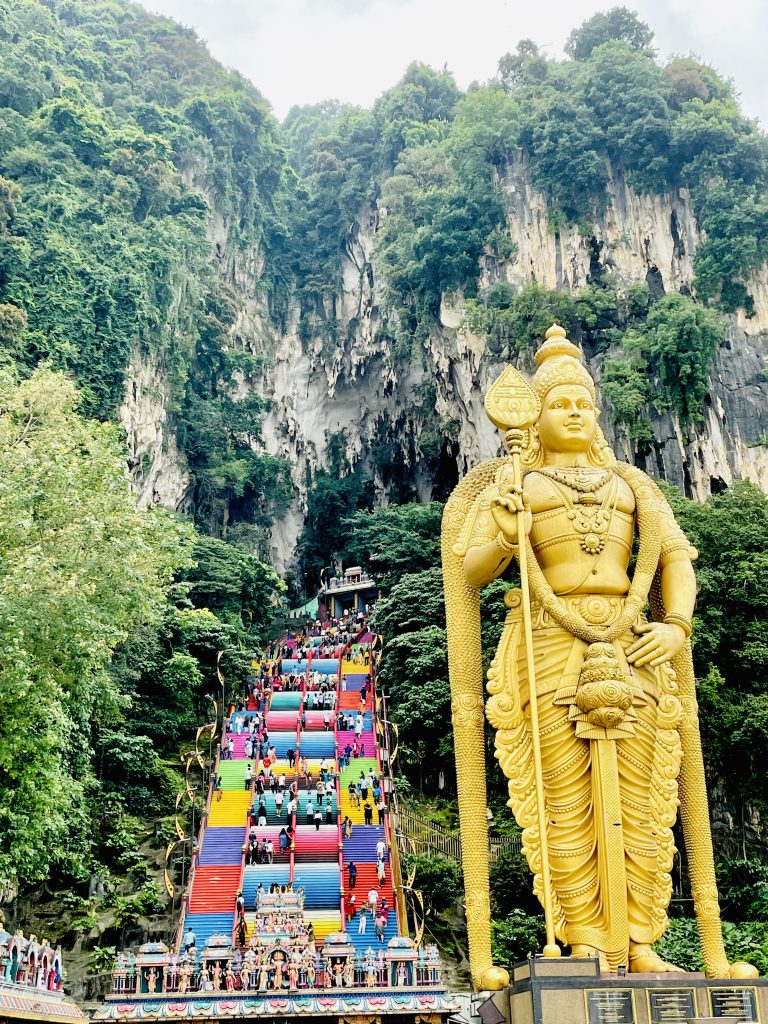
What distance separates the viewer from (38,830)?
9.59 metres

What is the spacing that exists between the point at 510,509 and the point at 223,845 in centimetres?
877

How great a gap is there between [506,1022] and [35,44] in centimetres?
2924

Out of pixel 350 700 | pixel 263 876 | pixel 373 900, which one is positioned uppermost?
pixel 350 700

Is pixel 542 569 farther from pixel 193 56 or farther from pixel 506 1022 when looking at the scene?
pixel 193 56

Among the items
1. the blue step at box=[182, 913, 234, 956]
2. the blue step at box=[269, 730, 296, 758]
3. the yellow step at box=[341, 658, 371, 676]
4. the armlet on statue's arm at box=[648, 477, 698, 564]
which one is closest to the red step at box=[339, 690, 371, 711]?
the yellow step at box=[341, 658, 371, 676]

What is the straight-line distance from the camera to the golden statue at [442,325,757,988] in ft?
18.0

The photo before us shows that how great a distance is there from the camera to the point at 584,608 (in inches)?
233

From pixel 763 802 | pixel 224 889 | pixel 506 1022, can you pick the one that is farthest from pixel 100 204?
pixel 506 1022

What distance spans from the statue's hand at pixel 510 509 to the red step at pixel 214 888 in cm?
763

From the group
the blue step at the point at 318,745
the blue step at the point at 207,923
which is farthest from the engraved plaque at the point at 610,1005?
the blue step at the point at 318,745

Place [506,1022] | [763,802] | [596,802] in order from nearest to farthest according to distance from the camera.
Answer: [506,1022]
[596,802]
[763,802]

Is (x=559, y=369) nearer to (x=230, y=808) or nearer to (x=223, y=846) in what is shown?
(x=223, y=846)

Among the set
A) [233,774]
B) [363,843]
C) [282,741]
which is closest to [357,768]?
[282,741]

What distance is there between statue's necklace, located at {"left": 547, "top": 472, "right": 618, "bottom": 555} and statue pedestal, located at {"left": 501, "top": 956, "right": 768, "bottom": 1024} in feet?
7.50
